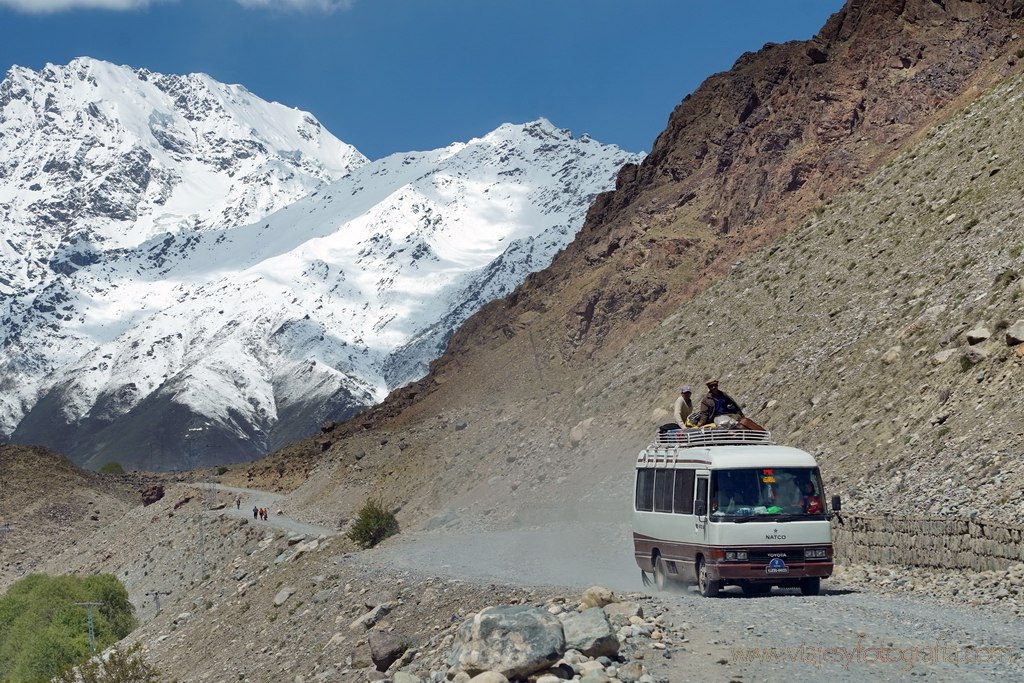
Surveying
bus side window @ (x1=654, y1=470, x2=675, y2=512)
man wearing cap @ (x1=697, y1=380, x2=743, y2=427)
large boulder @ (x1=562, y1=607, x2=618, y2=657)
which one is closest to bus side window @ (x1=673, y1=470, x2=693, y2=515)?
bus side window @ (x1=654, y1=470, x2=675, y2=512)

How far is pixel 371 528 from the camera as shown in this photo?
53469mm

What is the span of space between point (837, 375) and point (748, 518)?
19872 millimetres

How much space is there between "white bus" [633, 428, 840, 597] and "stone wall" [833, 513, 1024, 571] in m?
2.04

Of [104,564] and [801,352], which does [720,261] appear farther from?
[104,564]

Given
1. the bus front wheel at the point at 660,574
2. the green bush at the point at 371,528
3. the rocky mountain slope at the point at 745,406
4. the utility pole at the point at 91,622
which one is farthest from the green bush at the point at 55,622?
the bus front wheel at the point at 660,574

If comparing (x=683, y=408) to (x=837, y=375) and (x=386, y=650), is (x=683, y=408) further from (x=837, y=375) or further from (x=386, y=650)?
(x=837, y=375)

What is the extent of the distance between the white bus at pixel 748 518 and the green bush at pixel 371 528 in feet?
95.4

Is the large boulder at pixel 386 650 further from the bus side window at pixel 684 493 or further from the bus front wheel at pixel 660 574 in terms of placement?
the bus side window at pixel 684 493

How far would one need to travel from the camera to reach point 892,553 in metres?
25.7

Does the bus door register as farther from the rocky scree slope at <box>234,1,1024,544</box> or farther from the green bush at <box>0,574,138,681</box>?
the green bush at <box>0,574,138,681</box>

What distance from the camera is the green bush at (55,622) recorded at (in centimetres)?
6175

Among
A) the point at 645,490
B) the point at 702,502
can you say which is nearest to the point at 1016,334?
the point at 645,490

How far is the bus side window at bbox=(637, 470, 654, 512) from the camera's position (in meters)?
27.2

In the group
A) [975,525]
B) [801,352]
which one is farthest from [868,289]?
[975,525]
